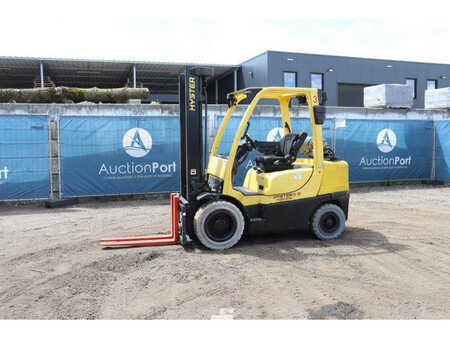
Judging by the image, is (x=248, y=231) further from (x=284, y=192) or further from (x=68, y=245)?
(x=68, y=245)

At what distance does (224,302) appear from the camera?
4.19 meters

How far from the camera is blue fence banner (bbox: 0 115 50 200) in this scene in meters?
9.86

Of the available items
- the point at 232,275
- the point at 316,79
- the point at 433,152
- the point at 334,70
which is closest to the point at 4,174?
the point at 232,275

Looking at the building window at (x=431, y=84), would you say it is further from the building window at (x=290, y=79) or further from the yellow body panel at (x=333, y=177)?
the yellow body panel at (x=333, y=177)

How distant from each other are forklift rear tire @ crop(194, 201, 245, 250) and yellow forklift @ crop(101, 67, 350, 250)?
1 cm

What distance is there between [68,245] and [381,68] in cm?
3002

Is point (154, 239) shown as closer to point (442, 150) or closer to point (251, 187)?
point (251, 187)

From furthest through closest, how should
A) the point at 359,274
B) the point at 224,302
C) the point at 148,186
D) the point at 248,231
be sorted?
1. the point at 148,186
2. the point at 248,231
3. the point at 359,274
4. the point at 224,302

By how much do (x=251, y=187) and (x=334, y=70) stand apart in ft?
83.8

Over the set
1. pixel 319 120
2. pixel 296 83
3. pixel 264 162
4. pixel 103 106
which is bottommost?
pixel 264 162

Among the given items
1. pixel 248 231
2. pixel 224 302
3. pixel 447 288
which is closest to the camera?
pixel 224 302

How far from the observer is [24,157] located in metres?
10.0

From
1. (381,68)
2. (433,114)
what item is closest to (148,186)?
(433,114)

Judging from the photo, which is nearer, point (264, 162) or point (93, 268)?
point (93, 268)
